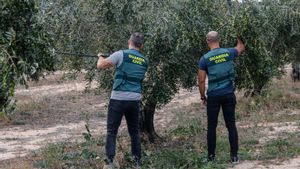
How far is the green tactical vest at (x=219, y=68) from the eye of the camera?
7059 mm

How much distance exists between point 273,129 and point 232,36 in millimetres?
3921

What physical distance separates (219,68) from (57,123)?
33.4 ft

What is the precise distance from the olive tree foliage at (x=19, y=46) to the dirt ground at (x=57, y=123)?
136 inches

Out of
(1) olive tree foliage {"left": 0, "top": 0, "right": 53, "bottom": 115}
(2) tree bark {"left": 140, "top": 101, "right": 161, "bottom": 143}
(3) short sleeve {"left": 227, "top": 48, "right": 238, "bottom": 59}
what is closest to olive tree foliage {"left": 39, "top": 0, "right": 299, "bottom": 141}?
(3) short sleeve {"left": 227, "top": 48, "right": 238, "bottom": 59}

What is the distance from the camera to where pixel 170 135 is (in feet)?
37.5

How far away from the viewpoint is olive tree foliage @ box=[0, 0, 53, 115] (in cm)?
442

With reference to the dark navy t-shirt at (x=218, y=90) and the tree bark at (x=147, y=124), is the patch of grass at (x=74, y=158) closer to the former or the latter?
the tree bark at (x=147, y=124)

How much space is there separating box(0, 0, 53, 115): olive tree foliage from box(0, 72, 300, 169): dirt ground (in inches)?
136

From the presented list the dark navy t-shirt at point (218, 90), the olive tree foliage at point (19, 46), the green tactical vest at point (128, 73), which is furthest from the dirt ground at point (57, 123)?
the olive tree foliage at point (19, 46)

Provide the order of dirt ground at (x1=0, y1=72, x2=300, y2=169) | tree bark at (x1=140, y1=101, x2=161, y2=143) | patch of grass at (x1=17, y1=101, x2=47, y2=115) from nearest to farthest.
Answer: tree bark at (x1=140, y1=101, x2=161, y2=143), dirt ground at (x1=0, y1=72, x2=300, y2=169), patch of grass at (x1=17, y1=101, x2=47, y2=115)

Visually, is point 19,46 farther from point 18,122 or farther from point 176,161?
point 18,122

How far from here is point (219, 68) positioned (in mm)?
7066

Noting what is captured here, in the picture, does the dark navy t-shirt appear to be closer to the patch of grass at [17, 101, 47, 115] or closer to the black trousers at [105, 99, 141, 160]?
the black trousers at [105, 99, 141, 160]

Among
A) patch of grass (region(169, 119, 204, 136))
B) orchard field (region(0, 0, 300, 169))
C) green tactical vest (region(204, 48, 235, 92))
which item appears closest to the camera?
green tactical vest (region(204, 48, 235, 92))
